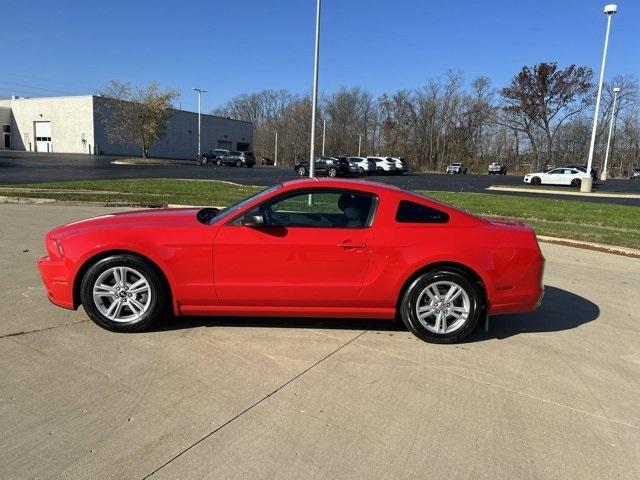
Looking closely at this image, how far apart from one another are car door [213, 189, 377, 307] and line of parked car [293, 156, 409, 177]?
1507 inches

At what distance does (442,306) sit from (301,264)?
1.31 m

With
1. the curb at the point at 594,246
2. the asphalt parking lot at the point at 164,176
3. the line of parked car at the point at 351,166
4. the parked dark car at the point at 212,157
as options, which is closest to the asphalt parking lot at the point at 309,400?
the curb at the point at 594,246

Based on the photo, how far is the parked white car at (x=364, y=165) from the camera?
49525 mm

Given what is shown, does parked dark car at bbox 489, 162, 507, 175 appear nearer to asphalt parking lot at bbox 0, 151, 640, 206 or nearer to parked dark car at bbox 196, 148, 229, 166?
asphalt parking lot at bbox 0, 151, 640, 206

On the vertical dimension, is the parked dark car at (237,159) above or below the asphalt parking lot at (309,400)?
above

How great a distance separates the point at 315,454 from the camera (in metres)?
2.84

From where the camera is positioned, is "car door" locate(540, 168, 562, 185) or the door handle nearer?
the door handle

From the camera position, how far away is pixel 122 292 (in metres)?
4.41

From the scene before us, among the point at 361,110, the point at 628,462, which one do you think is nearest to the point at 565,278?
the point at 628,462

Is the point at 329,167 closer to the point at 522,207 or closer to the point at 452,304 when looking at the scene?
the point at 522,207

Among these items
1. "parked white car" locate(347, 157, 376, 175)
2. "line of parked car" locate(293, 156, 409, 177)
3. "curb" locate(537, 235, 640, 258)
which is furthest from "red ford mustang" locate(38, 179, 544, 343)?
"parked white car" locate(347, 157, 376, 175)

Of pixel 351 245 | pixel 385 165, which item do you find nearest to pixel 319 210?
pixel 351 245

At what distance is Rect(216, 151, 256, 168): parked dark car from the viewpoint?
59875 mm

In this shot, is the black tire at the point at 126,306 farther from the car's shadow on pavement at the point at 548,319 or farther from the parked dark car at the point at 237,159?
the parked dark car at the point at 237,159
